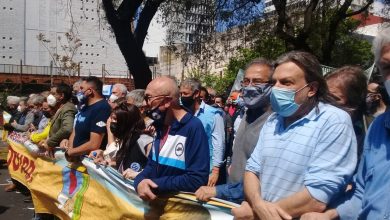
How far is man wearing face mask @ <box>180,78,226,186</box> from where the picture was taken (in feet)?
18.1

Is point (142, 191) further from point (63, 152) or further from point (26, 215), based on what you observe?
point (26, 215)

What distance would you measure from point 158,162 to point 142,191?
0.23 meters

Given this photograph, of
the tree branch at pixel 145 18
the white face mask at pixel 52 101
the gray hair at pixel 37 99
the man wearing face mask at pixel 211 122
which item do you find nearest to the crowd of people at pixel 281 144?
the man wearing face mask at pixel 211 122

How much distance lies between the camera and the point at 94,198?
4.62 m

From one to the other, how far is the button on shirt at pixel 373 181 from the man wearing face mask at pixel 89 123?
10.8 feet

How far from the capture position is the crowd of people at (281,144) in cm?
241

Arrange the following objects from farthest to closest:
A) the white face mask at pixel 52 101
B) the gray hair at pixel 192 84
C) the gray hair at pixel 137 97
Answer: the white face mask at pixel 52 101, the gray hair at pixel 192 84, the gray hair at pixel 137 97

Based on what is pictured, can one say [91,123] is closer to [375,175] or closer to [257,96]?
[257,96]

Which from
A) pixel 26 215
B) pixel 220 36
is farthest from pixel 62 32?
pixel 26 215

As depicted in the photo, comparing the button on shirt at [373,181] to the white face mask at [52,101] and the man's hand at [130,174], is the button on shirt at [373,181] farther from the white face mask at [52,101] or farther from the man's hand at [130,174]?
the white face mask at [52,101]

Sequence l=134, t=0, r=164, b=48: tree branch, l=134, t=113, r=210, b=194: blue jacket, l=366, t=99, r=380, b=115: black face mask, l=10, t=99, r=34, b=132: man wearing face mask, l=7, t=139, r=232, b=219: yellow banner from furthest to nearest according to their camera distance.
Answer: l=134, t=0, r=164, b=48: tree branch
l=10, t=99, r=34, b=132: man wearing face mask
l=366, t=99, r=380, b=115: black face mask
l=7, t=139, r=232, b=219: yellow banner
l=134, t=113, r=210, b=194: blue jacket

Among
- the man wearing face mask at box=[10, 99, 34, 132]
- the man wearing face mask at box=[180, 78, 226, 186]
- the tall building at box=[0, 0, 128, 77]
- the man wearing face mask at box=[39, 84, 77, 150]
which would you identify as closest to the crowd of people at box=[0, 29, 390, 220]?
the man wearing face mask at box=[180, 78, 226, 186]

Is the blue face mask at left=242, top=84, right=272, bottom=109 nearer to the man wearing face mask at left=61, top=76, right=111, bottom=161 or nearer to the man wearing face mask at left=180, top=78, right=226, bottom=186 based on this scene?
the man wearing face mask at left=180, top=78, right=226, bottom=186

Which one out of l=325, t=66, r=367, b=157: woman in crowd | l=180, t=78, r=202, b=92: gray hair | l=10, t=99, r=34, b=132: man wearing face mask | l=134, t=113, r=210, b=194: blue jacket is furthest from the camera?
l=10, t=99, r=34, b=132: man wearing face mask
